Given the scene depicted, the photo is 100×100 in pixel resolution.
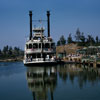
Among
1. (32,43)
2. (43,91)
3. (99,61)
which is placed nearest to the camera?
(43,91)

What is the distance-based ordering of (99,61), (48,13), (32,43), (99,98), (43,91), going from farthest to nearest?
1. (48,13)
2. (32,43)
3. (99,61)
4. (43,91)
5. (99,98)

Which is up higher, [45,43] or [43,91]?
[45,43]

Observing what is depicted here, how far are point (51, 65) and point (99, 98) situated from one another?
32.3 meters

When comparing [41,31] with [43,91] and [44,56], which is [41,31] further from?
[43,91]

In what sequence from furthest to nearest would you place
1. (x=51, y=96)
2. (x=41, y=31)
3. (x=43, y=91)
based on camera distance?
(x=41, y=31), (x=43, y=91), (x=51, y=96)

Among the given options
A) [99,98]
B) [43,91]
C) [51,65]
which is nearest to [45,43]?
[51,65]

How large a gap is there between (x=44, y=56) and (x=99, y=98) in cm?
3845

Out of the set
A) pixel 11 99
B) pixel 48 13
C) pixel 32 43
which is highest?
pixel 48 13

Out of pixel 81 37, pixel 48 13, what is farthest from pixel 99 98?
pixel 81 37

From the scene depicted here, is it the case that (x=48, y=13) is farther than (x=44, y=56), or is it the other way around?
(x=48, y=13)

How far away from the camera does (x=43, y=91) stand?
754 inches

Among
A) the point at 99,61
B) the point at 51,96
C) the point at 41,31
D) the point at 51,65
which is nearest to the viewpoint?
the point at 51,96

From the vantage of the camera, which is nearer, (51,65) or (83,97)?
(83,97)

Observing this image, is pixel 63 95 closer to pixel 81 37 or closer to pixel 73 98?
pixel 73 98
